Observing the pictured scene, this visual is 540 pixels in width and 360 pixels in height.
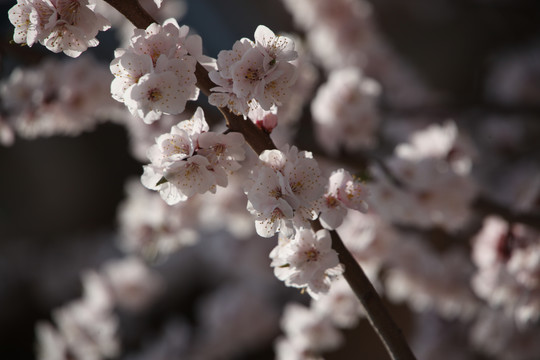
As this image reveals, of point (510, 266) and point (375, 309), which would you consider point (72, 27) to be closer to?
point (375, 309)

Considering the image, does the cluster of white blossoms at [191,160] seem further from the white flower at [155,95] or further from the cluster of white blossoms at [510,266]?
the cluster of white blossoms at [510,266]

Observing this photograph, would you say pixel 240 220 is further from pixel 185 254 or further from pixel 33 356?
pixel 33 356

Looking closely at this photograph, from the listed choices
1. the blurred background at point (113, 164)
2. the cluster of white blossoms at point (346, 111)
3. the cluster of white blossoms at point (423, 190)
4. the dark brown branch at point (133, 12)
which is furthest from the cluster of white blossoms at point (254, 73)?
the blurred background at point (113, 164)

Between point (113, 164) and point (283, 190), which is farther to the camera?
point (113, 164)

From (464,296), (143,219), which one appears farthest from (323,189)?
(464,296)

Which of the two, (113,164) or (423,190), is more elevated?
(113,164)

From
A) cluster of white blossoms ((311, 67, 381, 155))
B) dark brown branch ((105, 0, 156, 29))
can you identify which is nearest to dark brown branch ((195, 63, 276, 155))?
dark brown branch ((105, 0, 156, 29))

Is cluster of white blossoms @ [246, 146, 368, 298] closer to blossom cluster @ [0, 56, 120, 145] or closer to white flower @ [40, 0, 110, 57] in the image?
white flower @ [40, 0, 110, 57]

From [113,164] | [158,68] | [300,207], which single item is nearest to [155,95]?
[158,68]
